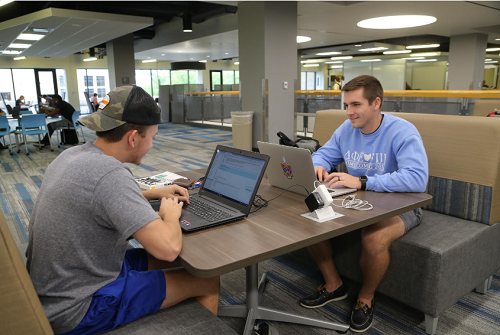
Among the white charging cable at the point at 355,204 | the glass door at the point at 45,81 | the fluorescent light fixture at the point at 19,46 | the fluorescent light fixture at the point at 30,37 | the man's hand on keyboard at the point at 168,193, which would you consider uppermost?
the fluorescent light fixture at the point at 19,46

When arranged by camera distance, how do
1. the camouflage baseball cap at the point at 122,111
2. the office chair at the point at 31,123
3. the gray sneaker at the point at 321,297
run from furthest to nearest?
1. the office chair at the point at 31,123
2. the gray sneaker at the point at 321,297
3. the camouflage baseball cap at the point at 122,111

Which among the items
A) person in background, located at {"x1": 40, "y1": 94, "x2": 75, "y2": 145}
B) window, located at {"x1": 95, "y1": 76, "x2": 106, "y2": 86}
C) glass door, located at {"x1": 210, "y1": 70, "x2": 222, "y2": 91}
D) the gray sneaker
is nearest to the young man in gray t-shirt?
the gray sneaker

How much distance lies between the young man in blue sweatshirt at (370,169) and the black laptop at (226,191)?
0.51 meters

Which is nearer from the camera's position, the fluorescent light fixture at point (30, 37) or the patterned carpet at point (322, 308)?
the patterned carpet at point (322, 308)

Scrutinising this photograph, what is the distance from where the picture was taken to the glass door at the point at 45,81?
58.5 ft

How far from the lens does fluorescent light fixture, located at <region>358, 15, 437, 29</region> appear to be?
26.9ft

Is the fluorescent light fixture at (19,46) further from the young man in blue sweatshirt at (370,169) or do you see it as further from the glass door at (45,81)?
the young man in blue sweatshirt at (370,169)

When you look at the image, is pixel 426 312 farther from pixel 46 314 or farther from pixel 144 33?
pixel 144 33

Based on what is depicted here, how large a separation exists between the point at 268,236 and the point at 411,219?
1.10 meters

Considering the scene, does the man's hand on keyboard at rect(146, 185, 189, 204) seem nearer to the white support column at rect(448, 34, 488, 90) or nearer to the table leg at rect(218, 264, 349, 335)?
the table leg at rect(218, 264, 349, 335)

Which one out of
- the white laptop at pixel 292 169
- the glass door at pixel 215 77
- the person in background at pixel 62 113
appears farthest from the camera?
the glass door at pixel 215 77

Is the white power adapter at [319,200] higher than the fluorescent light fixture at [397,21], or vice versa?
the fluorescent light fixture at [397,21]

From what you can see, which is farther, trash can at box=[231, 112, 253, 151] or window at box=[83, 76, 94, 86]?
window at box=[83, 76, 94, 86]

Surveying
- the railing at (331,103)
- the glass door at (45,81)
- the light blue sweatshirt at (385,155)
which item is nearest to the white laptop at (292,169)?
the light blue sweatshirt at (385,155)
